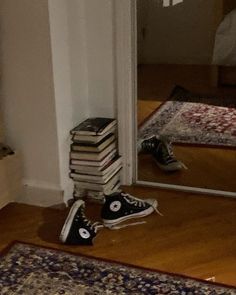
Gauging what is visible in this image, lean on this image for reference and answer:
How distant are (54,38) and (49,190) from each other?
68cm

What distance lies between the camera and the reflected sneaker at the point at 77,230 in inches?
85.4

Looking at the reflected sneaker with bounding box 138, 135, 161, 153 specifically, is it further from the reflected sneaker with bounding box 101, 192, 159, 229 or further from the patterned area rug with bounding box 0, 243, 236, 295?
the patterned area rug with bounding box 0, 243, 236, 295

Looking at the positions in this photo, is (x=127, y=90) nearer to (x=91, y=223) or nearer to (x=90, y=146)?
(x=90, y=146)

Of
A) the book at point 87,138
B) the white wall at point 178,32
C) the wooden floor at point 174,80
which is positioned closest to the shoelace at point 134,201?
the book at point 87,138

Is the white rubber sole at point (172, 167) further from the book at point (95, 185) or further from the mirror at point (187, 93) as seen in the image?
the book at point (95, 185)

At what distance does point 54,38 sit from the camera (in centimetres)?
228

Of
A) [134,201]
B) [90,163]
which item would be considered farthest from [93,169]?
[134,201]

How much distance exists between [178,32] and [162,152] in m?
0.61

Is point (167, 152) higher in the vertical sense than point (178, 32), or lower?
lower

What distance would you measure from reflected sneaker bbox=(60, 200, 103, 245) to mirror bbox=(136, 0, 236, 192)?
0.60m

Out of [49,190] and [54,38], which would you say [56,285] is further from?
[54,38]

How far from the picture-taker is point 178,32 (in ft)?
8.83

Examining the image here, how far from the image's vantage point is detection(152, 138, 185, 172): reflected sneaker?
9.09 ft

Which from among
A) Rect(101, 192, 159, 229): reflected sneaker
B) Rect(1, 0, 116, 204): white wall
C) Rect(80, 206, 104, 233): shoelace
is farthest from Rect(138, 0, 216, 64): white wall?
Rect(80, 206, 104, 233): shoelace
